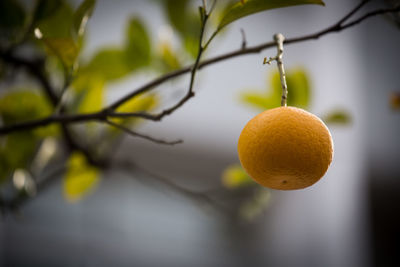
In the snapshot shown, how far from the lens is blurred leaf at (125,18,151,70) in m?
0.57

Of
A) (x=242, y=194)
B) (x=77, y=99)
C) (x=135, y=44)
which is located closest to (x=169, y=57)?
(x=135, y=44)

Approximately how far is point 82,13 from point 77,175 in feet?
1.28

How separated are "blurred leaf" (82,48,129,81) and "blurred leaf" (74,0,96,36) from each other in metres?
0.22

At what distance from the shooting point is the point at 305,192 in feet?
10.7

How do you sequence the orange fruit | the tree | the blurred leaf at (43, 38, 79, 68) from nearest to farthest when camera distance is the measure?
the orange fruit → the blurred leaf at (43, 38, 79, 68) → the tree

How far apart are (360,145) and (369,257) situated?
1112mm

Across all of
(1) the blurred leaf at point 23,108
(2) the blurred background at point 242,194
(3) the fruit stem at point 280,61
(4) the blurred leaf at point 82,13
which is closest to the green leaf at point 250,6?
(3) the fruit stem at point 280,61

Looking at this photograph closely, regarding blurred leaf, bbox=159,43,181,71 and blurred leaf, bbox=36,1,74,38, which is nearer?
Answer: blurred leaf, bbox=36,1,74,38

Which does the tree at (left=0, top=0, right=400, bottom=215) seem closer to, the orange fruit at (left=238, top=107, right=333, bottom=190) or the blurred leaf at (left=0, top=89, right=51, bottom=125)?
the blurred leaf at (left=0, top=89, right=51, bottom=125)

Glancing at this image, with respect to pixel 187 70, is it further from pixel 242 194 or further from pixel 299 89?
pixel 242 194

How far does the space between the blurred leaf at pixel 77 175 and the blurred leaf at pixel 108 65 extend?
0.53ft

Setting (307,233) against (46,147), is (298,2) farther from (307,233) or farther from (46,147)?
(307,233)

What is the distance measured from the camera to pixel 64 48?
355mm

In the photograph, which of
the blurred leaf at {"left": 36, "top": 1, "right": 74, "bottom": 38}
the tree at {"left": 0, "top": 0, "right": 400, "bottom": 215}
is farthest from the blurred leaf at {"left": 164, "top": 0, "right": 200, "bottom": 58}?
the blurred leaf at {"left": 36, "top": 1, "right": 74, "bottom": 38}
